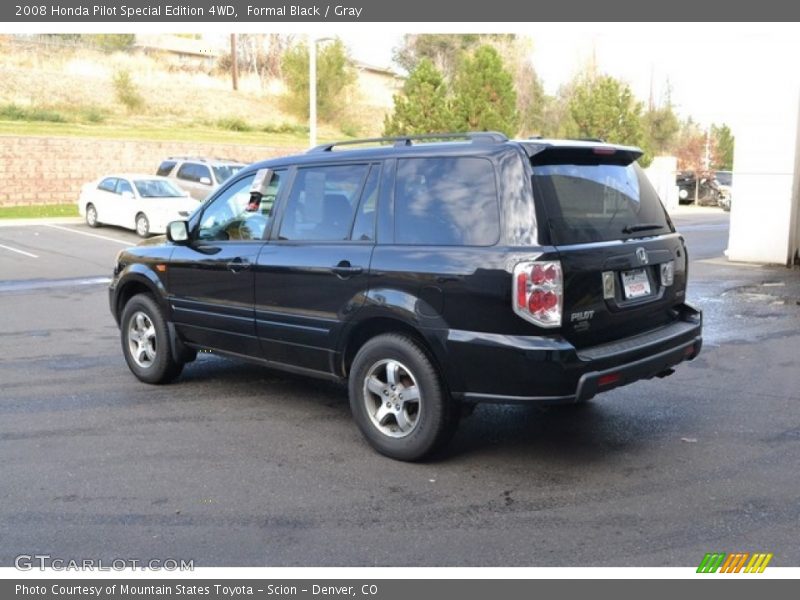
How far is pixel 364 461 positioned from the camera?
5188 mm

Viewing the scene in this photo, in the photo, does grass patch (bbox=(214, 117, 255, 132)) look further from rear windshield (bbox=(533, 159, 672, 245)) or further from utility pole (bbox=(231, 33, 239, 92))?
rear windshield (bbox=(533, 159, 672, 245))

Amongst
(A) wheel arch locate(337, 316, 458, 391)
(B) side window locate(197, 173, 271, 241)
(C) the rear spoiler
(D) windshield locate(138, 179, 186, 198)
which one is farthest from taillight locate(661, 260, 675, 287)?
(D) windshield locate(138, 179, 186, 198)

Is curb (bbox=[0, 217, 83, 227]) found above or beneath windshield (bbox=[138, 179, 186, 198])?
beneath

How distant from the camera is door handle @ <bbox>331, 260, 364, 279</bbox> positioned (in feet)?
17.2

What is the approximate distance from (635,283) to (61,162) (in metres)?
29.0

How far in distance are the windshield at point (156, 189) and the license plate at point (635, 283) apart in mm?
17223

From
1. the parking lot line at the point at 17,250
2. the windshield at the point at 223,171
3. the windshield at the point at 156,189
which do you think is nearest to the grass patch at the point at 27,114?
the windshield at the point at 223,171

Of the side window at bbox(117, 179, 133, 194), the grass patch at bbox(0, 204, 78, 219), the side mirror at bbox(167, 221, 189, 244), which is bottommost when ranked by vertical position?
the grass patch at bbox(0, 204, 78, 219)

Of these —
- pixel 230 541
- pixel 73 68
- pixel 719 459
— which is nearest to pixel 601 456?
pixel 719 459

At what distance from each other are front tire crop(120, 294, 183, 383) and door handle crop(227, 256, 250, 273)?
1065mm

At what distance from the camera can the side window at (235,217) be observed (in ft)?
20.1

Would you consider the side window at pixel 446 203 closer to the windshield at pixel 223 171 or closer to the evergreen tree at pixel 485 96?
the windshield at pixel 223 171

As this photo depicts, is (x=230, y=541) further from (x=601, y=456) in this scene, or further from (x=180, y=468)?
(x=601, y=456)

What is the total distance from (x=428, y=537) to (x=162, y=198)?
17.8 metres
